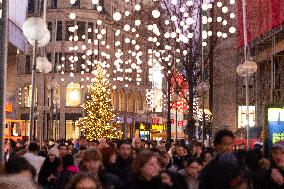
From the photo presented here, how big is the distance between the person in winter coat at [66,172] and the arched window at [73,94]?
64.2 metres

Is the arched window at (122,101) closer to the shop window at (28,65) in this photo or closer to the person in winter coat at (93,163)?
the shop window at (28,65)

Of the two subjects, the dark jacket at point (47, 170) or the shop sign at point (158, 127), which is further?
the shop sign at point (158, 127)

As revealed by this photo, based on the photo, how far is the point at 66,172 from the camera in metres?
10.3

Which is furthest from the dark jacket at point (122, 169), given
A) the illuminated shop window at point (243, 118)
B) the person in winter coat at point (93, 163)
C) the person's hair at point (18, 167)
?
the illuminated shop window at point (243, 118)

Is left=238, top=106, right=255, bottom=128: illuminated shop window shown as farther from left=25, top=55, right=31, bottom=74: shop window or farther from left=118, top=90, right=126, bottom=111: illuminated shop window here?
left=118, top=90, right=126, bottom=111: illuminated shop window

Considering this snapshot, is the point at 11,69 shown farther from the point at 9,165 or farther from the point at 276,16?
the point at 9,165

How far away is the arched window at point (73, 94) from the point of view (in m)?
75.5

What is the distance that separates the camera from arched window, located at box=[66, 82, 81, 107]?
248ft

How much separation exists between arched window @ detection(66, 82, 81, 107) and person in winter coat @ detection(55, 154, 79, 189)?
64.2 meters

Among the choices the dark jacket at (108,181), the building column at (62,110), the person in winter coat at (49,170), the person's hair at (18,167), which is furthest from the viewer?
the building column at (62,110)

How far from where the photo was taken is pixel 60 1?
76.4m

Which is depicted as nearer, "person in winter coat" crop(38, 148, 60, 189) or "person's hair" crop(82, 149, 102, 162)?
"person's hair" crop(82, 149, 102, 162)

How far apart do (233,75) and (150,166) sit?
35422mm

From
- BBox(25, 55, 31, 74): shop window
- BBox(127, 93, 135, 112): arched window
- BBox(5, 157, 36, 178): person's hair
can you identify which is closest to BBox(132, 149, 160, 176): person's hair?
BBox(5, 157, 36, 178): person's hair
